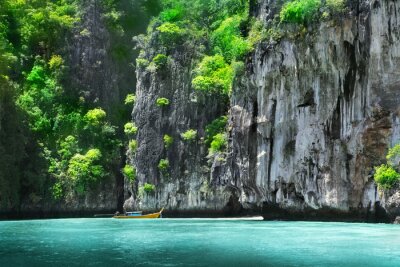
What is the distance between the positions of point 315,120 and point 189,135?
32.3 feet

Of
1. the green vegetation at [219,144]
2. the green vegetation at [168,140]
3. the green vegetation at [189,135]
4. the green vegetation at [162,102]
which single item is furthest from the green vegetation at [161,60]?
the green vegetation at [219,144]

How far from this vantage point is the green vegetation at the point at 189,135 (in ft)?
104

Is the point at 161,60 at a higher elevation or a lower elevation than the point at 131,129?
higher

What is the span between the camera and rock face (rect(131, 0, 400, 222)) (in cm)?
2191

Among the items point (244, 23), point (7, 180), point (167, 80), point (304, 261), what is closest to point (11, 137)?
point (7, 180)

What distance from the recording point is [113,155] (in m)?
36.8

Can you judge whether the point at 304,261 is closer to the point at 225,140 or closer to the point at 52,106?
the point at 225,140

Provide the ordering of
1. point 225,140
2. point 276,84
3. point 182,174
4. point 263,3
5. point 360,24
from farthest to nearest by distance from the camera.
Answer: point 182,174, point 225,140, point 263,3, point 276,84, point 360,24

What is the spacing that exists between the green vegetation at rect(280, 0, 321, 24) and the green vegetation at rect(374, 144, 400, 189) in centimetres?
714

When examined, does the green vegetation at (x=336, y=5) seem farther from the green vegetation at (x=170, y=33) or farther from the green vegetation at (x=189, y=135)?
the green vegetation at (x=170, y=33)

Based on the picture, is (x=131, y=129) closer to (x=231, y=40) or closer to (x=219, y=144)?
(x=219, y=144)

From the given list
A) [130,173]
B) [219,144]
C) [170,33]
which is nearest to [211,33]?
[170,33]

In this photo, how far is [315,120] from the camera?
24.1m

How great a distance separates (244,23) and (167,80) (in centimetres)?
686
